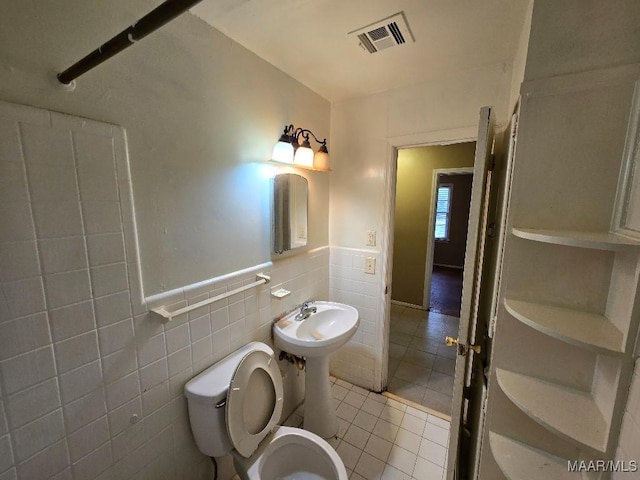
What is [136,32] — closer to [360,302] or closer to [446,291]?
[360,302]

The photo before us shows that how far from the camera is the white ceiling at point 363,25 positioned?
1.03 meters

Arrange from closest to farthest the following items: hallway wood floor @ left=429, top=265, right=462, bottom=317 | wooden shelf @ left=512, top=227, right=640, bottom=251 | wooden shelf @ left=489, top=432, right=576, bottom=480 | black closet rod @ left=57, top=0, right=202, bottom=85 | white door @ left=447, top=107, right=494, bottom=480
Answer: black closet rod @ left=57, top=0, right=202, bottom=85 < wooden shelf @ left=512, top=227, right=640, bottom=251 < wooden shelf @ left=489, top=432, right=576, bottom=480 < white door @ left=447, top=107, right=494, bottom=480 < hallway wood floor @ left=429, top=265, right=462, bottom=317

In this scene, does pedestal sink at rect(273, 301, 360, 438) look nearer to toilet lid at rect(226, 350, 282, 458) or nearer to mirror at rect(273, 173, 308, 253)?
toilet lid at rect(226, 350, 282, 458)

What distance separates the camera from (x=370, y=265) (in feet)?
6.51

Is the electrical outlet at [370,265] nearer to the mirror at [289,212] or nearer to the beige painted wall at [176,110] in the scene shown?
the mirror at [289,212]

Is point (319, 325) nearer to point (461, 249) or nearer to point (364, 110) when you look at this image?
point (364, 110)

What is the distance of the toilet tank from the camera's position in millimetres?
1086

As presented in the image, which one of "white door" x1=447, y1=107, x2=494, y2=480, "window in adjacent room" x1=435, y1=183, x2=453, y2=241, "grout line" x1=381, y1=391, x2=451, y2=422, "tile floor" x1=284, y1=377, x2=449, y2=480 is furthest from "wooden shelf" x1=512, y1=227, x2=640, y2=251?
"window in adjacent room" x1=435, y1=183, x2=453, y2=241

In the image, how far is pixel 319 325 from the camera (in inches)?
70.4

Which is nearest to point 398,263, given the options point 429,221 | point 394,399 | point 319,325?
point 429,221

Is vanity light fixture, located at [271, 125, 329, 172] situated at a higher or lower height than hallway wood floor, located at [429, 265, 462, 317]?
higher

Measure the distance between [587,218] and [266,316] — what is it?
1452 mm

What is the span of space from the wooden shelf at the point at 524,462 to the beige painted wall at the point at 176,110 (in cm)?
130

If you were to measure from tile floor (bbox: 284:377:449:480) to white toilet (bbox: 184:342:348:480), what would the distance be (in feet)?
1.38
